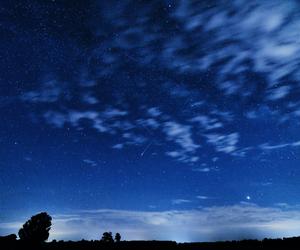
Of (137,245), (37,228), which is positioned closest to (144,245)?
(137,245)

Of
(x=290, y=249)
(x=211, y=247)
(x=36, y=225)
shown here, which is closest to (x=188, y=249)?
(x=211, y=247)

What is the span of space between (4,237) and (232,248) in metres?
21.2

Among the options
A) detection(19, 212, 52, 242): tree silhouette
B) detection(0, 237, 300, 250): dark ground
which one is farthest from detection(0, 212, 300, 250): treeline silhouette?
detection(19, 212, 52, 242): tree silhouette

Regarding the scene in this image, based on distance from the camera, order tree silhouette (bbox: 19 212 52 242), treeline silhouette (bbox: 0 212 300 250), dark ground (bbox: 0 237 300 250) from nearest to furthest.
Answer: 1. treeline silhouette (bbox: 0 212 300 250)
2. dark ground (bbox: 0 237 300 250)
3. tree silhouette (bbox: 19 212 52 242)

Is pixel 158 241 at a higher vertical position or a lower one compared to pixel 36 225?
lower

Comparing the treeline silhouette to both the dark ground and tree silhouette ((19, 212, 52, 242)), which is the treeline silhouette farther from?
tree silhouette ((19, 212, 52, 242))

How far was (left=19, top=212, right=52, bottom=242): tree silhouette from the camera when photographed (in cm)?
6216

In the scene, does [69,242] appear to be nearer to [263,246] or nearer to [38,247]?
[38,247]

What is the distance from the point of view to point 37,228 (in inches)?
2473

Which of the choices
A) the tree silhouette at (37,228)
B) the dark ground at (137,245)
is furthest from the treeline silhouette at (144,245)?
the tree silhouette at (37,228)

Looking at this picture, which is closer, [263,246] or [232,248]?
[263,246]

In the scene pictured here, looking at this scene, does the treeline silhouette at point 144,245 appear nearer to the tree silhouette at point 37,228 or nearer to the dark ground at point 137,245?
the dark ground at point 137,245

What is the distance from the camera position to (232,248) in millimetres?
19719

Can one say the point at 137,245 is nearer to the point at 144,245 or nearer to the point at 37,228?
the point at 144,245
